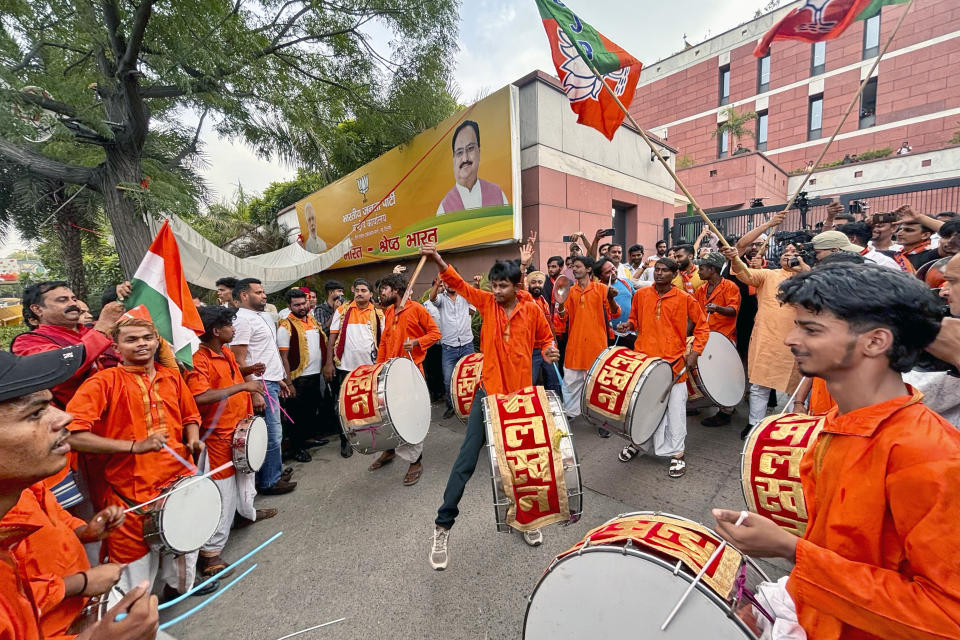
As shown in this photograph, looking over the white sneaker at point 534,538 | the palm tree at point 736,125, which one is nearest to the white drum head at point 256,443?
the white sneaker at point 534,538

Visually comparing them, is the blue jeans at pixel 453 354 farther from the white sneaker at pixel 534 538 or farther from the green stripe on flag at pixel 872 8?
the green stripe on flag at pixel 872 8

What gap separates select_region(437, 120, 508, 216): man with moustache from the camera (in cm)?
830

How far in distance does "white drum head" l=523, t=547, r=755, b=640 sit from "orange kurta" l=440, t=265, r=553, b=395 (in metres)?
1.74

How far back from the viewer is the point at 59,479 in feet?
7.16

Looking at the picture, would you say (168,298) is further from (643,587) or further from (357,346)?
(643,587)

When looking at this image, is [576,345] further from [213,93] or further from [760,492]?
[213,93]

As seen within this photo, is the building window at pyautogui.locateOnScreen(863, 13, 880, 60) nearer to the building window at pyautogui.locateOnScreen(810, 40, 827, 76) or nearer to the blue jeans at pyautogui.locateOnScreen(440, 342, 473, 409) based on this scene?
the building window at pyautogui.locateOnScreen(810, 40, 827, 76)

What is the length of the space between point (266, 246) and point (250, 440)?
15.3 metres

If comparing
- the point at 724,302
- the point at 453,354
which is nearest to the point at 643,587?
the point at 724,302

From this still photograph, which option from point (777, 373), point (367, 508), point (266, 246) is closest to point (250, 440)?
point (367, 508)

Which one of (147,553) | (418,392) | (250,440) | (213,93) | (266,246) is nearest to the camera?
(147,553)

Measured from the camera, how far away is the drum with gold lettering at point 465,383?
4387mm

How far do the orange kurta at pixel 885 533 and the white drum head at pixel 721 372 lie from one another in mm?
2994

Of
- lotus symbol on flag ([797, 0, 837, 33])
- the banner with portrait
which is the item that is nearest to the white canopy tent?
the banner with portrait
